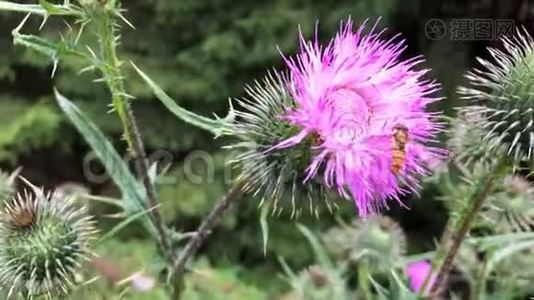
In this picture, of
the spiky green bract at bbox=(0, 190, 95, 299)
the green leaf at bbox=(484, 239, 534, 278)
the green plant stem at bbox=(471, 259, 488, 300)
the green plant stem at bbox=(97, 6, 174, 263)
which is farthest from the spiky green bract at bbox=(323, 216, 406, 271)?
the spiky green bract at bbox=(0, 190, 95, 299)

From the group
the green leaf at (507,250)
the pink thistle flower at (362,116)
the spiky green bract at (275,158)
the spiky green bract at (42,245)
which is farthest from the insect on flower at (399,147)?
the spiky green bract at (42,245)

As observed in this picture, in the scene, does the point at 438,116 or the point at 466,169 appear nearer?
the point at 438,116

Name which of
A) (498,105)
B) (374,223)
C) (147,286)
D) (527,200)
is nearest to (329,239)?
(374,223)

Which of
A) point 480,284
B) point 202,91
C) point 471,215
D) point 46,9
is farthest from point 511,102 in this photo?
point 202,91

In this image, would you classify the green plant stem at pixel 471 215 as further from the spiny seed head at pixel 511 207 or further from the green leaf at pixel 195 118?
the green leaf at pixel 195 118

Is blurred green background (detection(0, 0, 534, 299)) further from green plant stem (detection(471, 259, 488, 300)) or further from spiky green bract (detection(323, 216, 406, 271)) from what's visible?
green plant stem (detection(471, 259, 488, 300))

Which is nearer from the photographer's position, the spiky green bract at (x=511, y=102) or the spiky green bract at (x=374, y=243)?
the spiky green bract at (x=511, y=102)

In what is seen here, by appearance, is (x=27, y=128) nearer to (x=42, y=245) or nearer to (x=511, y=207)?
(x=511, y=207)

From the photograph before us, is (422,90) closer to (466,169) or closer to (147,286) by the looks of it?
(466,169)
